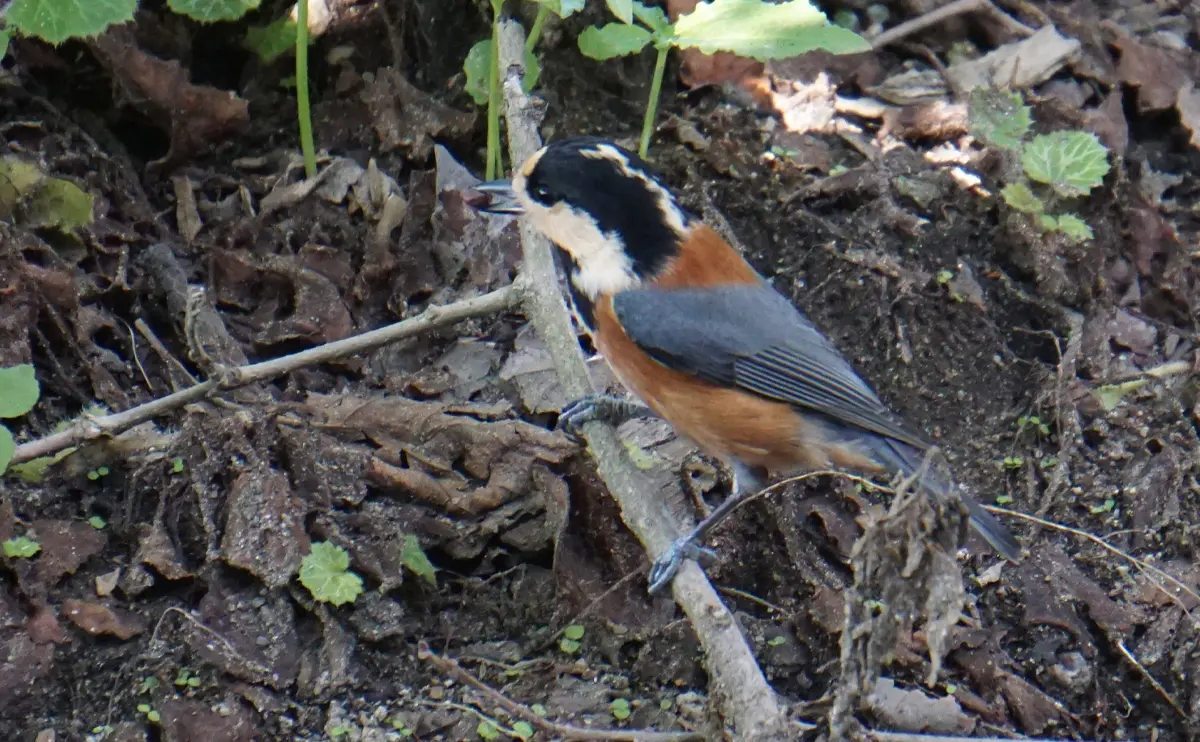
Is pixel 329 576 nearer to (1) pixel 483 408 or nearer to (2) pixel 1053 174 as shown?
(1) pixel 483 408

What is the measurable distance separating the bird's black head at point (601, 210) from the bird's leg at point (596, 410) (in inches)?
14.0

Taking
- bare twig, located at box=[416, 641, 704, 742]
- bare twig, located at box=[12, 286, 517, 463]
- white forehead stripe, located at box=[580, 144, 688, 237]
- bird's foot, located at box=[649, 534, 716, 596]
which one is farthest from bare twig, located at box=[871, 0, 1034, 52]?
bare twig, located at box=[416, 641, 704, 742]

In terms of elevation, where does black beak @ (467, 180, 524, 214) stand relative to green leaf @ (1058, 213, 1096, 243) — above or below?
above

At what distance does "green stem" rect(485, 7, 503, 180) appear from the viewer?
14.6 feet

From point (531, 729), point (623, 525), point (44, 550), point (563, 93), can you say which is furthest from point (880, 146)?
point (44, 550)

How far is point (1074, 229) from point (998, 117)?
0.64 metres

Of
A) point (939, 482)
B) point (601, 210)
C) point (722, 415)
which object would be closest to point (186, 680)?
point (722, 415)

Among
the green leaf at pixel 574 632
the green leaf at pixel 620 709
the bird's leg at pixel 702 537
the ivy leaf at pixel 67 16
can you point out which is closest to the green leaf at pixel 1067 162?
the bird's leg at pixel 702 537

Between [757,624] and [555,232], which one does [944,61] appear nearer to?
[555,232]

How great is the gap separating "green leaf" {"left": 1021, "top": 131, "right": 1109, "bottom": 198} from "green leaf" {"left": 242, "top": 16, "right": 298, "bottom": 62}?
2885 millimetres

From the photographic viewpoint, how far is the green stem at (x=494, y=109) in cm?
446

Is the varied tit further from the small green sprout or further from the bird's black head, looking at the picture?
the small green sprout

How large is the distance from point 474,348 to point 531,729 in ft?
5.26

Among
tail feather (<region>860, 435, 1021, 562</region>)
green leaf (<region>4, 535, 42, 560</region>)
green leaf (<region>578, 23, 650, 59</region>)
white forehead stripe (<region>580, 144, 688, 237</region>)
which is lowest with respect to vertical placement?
tail feather (<region>860, 435, 1021, 562</region>)
